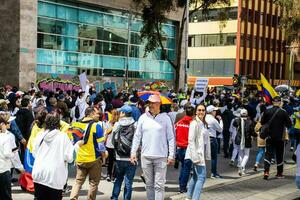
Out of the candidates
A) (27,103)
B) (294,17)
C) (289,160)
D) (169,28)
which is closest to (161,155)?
(27,103)

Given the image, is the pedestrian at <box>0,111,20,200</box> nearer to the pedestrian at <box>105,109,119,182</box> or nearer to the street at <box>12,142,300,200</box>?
the street at <box>12,142,300,200</box>

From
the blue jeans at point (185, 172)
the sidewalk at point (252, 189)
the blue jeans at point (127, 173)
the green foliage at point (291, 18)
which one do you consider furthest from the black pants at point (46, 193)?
the green foliage at point (291, 18)

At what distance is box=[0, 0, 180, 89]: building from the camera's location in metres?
29.9

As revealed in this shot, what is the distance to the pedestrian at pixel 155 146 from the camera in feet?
24.4

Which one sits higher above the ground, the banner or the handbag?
the banner

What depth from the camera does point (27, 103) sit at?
10.6 meters

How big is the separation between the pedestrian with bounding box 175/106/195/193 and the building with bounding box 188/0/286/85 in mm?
54098

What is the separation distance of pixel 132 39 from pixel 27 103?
94.6ft

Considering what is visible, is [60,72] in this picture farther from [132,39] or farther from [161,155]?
[161,155]

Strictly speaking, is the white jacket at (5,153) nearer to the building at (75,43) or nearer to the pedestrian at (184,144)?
the pedestrian at (184,144)

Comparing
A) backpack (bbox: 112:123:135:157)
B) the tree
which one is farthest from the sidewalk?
the tree

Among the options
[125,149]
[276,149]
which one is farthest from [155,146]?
[276,149]

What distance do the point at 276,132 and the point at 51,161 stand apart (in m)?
6.86

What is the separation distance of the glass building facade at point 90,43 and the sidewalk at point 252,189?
2090cm
